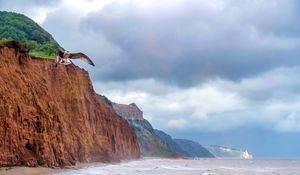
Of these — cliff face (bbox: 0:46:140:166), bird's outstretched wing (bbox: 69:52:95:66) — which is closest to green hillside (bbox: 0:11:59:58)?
bird's outstretched wing (bbox: 69:52:95:66)

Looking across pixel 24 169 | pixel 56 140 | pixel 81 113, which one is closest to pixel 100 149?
pixel 81 113

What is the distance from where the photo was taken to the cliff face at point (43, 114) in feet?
131

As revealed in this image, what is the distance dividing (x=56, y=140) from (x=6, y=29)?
5925cm

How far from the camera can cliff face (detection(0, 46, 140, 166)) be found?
39812 mm

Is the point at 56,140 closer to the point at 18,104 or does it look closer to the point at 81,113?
the point at 18,104

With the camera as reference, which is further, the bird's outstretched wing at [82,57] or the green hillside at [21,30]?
the green hillside at [21,30]

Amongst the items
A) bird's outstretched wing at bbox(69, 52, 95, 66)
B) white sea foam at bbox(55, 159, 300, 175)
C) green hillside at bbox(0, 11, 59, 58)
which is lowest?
white sea foam at bbox(55, 159, 300, 175)

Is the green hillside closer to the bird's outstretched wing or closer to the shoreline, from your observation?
the bird's outstretched wing

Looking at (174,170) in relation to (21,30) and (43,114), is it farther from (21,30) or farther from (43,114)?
(21,30)

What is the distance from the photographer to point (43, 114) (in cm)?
4725

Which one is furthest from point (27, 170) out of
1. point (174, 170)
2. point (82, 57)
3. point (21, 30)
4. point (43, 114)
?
point (21, 30)

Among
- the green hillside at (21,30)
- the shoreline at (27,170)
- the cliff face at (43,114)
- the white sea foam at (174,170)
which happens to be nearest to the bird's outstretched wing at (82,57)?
the cliff face at (43,114)

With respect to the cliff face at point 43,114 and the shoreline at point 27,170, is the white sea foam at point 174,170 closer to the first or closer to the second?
the shoreline at point 27,170

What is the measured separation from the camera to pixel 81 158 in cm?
6581
